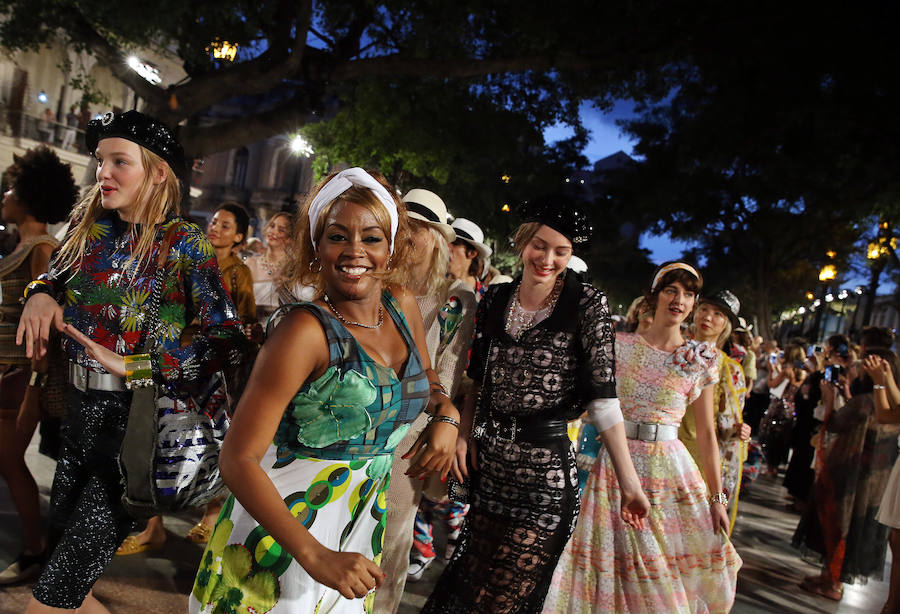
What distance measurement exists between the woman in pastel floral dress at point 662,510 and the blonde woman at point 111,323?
2.20 meters

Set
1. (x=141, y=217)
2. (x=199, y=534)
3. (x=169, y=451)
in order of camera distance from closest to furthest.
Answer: (x=169, y=451) → (x=141, y=217) → (x=199, y=534)

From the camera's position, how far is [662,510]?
140 inches

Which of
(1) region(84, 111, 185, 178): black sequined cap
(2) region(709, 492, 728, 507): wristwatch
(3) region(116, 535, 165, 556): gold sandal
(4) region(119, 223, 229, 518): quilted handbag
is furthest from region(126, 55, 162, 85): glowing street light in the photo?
(2) region(709, 492, 728, 507): wristwatch

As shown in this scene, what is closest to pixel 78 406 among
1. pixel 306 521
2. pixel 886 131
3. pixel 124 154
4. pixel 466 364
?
pixel 124 154

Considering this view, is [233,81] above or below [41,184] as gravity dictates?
above

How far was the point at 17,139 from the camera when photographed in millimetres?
22250

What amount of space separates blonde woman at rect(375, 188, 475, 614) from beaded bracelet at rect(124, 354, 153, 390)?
1275 millimetres

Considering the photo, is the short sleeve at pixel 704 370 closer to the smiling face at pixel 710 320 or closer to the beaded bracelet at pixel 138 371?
the smiling face at pixel 710 320

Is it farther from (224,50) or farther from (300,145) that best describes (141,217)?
(300,145)

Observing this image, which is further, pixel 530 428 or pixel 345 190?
pixel 530 428

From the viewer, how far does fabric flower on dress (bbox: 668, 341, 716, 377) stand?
369cm

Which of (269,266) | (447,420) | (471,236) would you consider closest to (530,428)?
(447,420)

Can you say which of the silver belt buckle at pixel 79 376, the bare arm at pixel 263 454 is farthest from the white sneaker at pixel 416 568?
the bare arm at pixel 263 454

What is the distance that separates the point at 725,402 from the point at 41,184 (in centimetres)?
475
